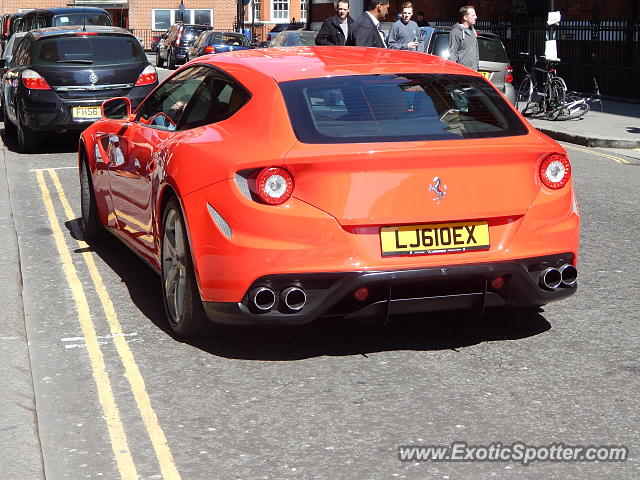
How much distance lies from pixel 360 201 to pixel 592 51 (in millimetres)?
22442

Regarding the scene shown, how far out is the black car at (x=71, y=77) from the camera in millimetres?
14984

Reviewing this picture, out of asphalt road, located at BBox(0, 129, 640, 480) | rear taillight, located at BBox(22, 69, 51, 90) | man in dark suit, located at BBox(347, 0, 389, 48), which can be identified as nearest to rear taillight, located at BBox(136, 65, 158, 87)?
rear taillight, located at BBox(22, 69, 51, 90)

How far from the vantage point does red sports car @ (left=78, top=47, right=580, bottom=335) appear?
5.45m

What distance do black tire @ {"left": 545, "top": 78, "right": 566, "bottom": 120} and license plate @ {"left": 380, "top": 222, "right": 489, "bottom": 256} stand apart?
14.5 m

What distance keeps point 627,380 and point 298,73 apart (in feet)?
7.42

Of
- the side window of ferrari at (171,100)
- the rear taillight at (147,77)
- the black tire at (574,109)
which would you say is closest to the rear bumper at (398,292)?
the side window of ferrari at (171,100)

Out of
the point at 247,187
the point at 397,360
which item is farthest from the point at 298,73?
the point at 397,360

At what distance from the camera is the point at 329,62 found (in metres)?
6.39

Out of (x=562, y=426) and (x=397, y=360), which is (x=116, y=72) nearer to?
(x=397, y=360)

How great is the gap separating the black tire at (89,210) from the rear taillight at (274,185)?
3447 mm

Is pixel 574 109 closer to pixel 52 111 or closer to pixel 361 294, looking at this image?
pixel 52 111

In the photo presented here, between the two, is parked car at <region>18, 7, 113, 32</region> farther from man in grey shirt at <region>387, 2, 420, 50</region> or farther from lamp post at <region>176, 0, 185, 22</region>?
lamp post at <region>176, 0, 185, 22</region>

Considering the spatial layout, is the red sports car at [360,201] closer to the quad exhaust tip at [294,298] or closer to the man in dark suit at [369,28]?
the quad exhaust tip at [294,298]

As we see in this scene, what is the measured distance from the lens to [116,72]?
1530 cm
